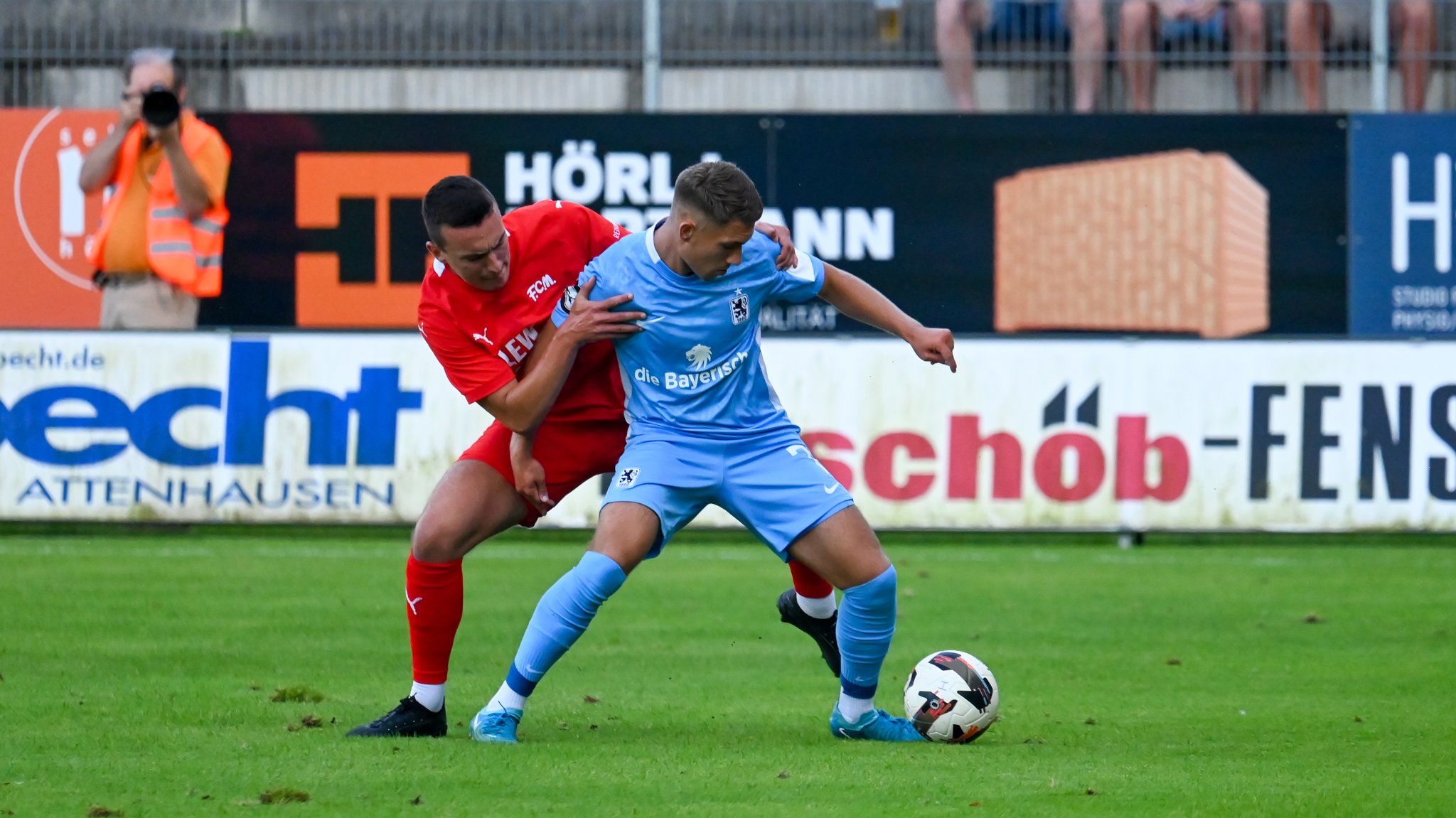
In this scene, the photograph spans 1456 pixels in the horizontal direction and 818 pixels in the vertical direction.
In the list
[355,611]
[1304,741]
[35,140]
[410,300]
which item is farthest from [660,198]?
[1304,741]

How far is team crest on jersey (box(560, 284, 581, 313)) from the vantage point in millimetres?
6195

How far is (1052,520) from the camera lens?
13.5 meters

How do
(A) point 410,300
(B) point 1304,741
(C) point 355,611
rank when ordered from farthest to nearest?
(A) point 410,300 < (C) point 355,611 < (B) point 1304,741

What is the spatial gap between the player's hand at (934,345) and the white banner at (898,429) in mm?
7197

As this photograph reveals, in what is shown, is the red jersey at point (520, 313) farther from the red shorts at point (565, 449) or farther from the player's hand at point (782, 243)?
the player's hand at point (782, 243)

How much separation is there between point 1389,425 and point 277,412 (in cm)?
765

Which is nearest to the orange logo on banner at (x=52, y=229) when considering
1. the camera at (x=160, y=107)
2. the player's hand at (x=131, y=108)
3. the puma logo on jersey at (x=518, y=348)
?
the player's hand at (x=131, y=108)

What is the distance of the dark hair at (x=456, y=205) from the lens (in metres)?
5.88

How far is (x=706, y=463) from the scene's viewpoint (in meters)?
6.11

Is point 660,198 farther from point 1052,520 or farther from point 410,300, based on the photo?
point 1052,520

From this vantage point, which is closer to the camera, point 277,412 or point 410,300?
point 277,412

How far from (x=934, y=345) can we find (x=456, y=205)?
61.3 inches

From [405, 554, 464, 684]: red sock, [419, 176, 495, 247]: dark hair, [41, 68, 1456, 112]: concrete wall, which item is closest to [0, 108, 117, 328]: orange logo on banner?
[41, 68, 1456, 112]: concrete wall

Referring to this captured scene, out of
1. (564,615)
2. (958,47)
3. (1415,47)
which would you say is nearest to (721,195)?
(564,615)
